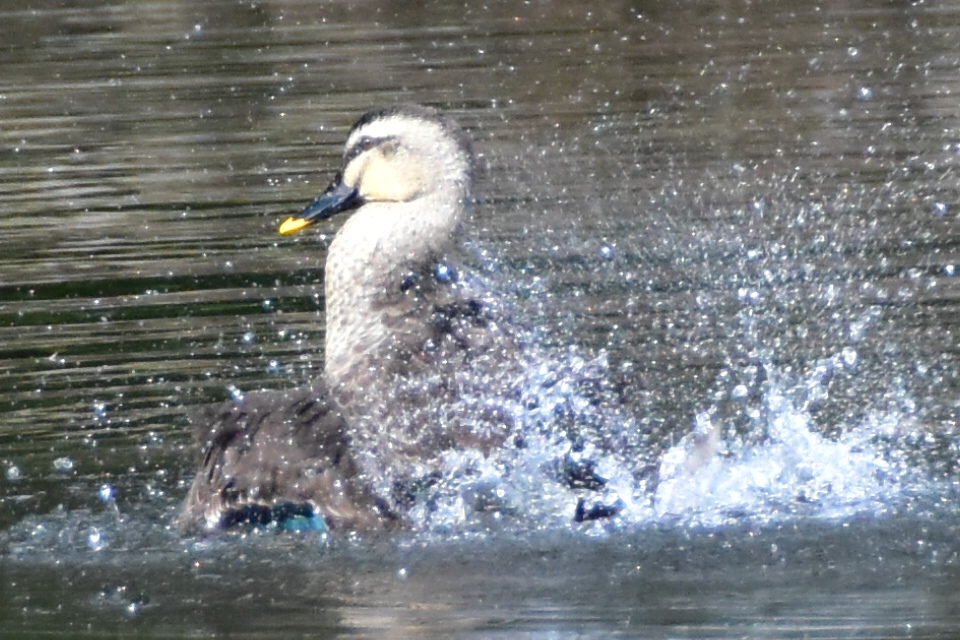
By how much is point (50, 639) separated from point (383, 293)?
1686 millimetres

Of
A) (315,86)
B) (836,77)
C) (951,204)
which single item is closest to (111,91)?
(315,86)

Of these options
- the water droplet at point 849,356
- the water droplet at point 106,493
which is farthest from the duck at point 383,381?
the water droplet at point 849,356

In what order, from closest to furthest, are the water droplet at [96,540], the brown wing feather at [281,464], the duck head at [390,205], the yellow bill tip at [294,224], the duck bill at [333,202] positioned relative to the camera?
the brown wing feather at [281,464], the water droplet at [96,540], the duck head at [390,205], the duck bill at [333,202], the yellow bill tip at [294,224]

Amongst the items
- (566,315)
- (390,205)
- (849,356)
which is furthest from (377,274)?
(849,356)

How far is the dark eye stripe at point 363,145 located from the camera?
696 cm

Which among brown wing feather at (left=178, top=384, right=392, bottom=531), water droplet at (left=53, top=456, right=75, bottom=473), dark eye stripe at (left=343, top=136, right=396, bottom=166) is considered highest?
dark eye stripe at (left=343, top=136, right=396, bottom=166)

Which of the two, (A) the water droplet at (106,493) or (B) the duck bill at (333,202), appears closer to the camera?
(A) the water droplet at (106,493)

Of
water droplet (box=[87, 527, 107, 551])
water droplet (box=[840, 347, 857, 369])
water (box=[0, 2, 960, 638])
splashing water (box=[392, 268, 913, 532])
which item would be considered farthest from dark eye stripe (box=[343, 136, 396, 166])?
water droplet (box=[840, 347, 857, 369])

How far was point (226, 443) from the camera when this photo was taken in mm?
6125

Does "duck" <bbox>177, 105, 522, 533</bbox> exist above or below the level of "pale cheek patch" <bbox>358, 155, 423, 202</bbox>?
below

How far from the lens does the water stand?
5633 mm

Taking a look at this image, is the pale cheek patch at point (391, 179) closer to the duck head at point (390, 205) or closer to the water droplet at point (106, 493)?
the duck head at point (390, 205)

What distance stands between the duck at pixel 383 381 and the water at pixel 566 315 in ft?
0.40

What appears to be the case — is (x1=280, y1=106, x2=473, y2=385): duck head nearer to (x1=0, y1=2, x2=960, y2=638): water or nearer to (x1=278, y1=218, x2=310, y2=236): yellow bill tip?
(x1=278, y1=218, x2=310, y2=236): yellow bill tip
